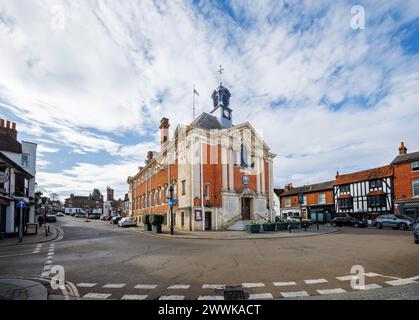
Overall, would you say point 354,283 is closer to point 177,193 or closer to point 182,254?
point 182,254

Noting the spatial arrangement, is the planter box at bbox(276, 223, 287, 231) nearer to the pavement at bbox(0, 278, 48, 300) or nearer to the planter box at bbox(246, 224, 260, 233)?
the planter box at bbox(246, 224, 260, 233)

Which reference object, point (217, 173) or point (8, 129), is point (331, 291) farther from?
point (8, 129)

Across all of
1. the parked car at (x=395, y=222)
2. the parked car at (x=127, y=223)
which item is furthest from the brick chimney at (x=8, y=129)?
the parked car at (x=395, y=222)

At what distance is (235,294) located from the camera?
6.08m

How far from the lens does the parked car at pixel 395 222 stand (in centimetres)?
2661

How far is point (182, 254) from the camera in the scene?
11977 millimetres

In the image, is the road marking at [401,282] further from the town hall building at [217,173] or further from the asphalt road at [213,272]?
the town hall building at [217,173]

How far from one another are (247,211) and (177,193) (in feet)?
28.4

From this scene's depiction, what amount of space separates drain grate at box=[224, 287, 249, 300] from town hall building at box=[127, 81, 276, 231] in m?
20.8

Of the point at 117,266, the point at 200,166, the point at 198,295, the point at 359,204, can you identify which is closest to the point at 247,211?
the point at 200,166

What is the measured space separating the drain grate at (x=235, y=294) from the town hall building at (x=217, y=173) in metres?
20.8

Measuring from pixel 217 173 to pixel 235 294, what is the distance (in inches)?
916

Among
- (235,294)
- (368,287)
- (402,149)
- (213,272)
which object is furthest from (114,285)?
(402,149)

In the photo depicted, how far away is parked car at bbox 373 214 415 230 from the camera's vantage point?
2661cm
